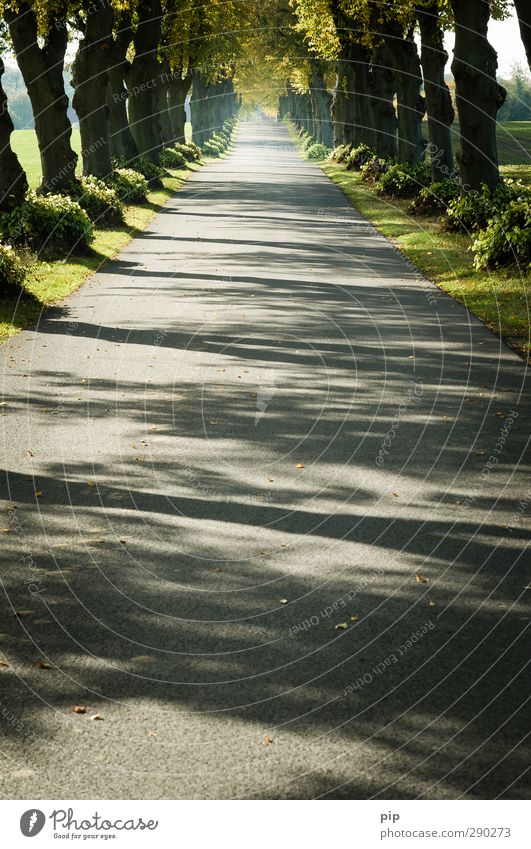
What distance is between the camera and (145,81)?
3784 centimetres

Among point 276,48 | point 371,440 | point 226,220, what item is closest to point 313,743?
point 371,440

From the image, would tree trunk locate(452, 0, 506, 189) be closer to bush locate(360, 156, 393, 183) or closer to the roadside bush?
bush locate(360, 156, 393, 183)

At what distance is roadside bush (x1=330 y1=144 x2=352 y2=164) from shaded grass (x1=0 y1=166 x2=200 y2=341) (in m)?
22.6

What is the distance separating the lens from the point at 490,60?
22.5 metres

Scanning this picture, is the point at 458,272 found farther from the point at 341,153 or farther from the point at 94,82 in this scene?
the point at 341,153

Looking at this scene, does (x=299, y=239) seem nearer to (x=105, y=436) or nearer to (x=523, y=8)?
(x=523, y=8)

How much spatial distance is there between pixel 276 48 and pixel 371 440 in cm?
5715

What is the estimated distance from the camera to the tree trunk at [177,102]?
53.9m

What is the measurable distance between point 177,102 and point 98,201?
32.8 m

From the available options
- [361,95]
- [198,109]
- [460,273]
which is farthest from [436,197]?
[198,109]

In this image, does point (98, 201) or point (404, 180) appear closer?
point (98, 201)

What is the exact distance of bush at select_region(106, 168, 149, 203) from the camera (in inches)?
1171

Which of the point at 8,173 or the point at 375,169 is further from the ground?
the point at 8,173
